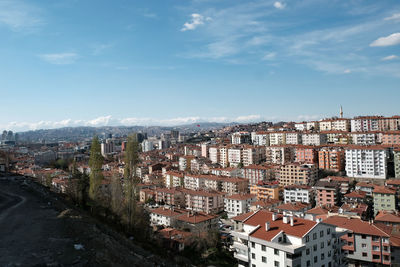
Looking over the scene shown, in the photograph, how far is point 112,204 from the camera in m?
15.2

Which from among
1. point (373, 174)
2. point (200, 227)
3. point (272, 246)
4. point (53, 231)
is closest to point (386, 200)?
point (373, 174)

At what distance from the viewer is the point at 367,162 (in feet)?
115

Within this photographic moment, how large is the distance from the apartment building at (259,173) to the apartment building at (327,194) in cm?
826

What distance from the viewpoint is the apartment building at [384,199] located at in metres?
24.9

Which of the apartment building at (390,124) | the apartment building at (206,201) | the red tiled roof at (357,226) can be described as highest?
the apartment building at (390,124)

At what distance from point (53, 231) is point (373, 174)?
3514 cm

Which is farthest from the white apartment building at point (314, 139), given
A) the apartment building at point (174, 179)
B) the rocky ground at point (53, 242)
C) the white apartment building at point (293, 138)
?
the rocky ground at point (53, 242)

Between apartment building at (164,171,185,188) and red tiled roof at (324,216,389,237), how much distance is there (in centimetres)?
2563

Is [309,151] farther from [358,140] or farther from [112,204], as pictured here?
[112,204]

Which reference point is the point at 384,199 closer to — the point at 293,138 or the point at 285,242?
the point at 285,242

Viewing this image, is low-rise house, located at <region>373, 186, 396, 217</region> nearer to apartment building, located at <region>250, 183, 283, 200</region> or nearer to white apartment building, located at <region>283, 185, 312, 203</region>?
white apartment building, located at <region>283, 185, 312, 203</region>

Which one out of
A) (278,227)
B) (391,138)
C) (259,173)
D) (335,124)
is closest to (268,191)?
(259,173)

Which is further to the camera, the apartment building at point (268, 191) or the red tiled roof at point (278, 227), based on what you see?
the apartment building at point (268, 191)

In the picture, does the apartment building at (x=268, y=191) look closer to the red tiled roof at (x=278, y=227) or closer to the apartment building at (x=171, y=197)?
the apartment building at (x=171, y=197)
